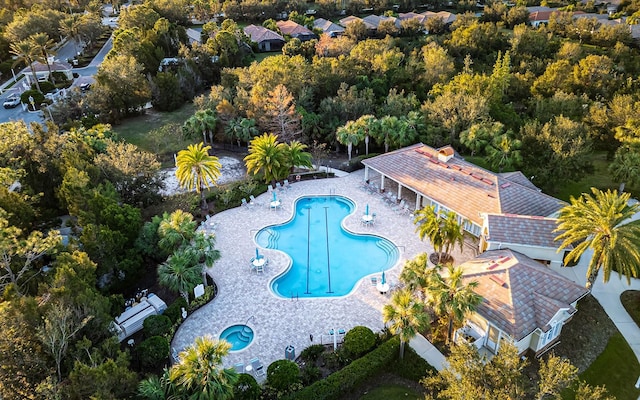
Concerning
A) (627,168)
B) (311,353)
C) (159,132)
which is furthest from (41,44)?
(627,168)

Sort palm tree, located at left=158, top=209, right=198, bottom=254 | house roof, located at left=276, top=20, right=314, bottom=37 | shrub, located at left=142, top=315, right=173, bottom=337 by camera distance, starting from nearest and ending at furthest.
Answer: shrub, located at left=142, top=315, right=173, bottom=337 → palm tree, located at left=158, top=209, right=198, bottom=254 → house roof, located at left=276, top=20, right=314, bottom=37

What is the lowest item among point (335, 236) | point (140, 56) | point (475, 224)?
point (335, 236)

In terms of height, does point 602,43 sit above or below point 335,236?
above

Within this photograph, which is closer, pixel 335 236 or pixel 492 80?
pixel 335 236

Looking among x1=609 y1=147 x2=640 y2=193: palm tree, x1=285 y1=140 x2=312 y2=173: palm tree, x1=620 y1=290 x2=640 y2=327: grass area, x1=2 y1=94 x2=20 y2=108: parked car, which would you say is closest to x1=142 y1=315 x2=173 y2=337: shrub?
x1=285 y1=140 x2=312 y2=173: palm tree

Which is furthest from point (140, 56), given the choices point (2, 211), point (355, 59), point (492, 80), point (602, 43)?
point (602, 43)

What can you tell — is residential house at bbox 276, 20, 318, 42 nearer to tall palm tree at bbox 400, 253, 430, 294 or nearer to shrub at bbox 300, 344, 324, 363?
tall palm tree at bbox 400, 253, 430, 294

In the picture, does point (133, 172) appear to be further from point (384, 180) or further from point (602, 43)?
point (602, 43)
